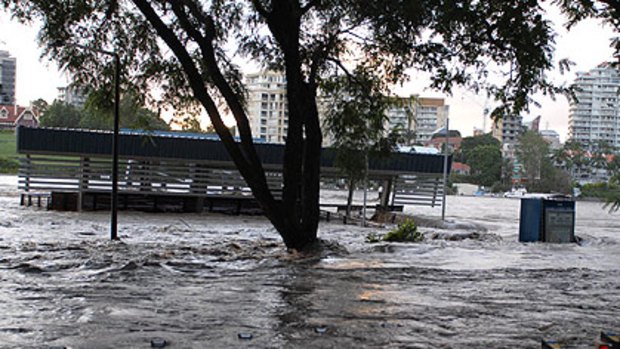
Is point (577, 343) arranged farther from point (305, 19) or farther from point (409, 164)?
point (409, 164)

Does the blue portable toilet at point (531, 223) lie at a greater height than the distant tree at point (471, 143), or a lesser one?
lesser

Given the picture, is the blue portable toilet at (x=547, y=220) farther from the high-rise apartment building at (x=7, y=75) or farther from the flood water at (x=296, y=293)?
the high-rise apartment building at (x=7, y=75)

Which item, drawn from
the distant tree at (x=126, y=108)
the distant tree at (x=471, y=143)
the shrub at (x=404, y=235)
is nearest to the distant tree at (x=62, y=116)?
the distant tree at (x=126, y=108)

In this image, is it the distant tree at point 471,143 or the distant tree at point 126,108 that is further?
the distant tree at point 471,143

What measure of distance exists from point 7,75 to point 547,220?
16472mm

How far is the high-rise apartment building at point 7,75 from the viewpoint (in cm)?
1490

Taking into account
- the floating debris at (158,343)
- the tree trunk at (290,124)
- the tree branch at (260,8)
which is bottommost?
the floating debris at (158,343)

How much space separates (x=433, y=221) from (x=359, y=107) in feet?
53.1

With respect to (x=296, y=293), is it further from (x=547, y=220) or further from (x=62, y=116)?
(x=62, y=116)

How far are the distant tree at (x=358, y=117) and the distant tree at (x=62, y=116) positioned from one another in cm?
4978

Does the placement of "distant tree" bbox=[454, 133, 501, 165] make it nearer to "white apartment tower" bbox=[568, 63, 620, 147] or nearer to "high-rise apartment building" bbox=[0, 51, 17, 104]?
"high-rise apartment building" bbox=[0, 51, 17, 104]

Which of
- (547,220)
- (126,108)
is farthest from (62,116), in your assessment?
(547,220)

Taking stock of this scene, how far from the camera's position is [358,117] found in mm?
16484

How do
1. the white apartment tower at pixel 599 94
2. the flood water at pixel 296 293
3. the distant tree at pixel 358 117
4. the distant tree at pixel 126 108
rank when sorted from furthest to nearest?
the distant tree at pixel 358 117 → the distant tree at pixel 126 108 → the white apartment tower at pixel 599 94 → the flood water at pixel 296 293
